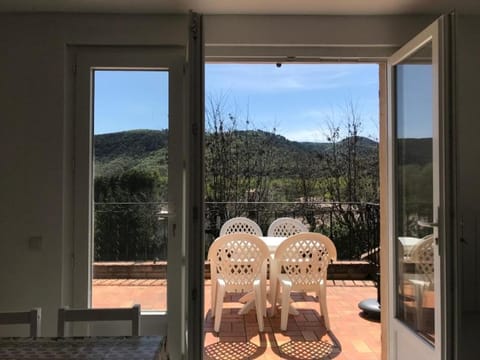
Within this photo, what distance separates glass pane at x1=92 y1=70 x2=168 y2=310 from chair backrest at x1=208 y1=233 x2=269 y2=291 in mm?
997

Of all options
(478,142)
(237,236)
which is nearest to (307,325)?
(237,236)

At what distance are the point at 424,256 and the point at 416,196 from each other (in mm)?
363

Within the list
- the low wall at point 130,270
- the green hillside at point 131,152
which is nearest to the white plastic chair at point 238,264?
the low wall at point 130,270

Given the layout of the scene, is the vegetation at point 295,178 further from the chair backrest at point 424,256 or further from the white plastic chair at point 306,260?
the chair backrest at point 424,256

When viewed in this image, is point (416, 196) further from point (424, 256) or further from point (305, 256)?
point (305, 256)

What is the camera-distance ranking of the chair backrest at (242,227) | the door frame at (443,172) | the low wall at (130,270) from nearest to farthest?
1. the door frame at (443,172)
2. the low wall at (130,270)
3. the chair backrest at (242,227)

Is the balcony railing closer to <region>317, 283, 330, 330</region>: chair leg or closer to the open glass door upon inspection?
<region>317, 283, 330, 330</region>: chair leg

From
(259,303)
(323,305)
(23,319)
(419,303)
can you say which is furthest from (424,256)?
(23,319)

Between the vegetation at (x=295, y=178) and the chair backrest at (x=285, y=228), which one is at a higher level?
the vegetation at (x=295, y=178)

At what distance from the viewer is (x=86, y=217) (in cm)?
254

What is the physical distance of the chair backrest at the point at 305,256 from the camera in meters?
3.51

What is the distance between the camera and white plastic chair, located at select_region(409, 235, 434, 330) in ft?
7.01

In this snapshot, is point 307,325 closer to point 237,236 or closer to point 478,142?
point 237,236

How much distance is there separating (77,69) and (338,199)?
4.47m
